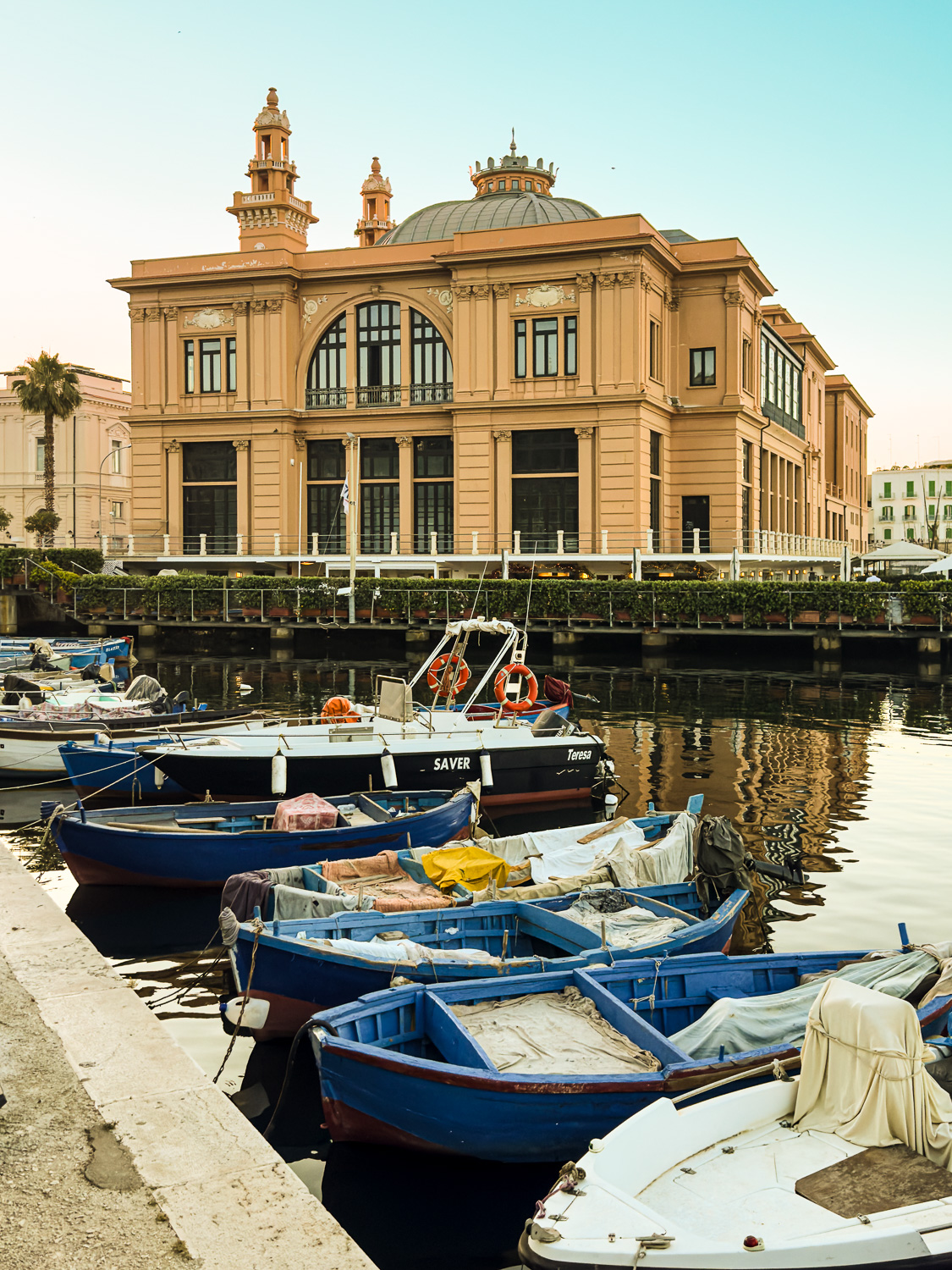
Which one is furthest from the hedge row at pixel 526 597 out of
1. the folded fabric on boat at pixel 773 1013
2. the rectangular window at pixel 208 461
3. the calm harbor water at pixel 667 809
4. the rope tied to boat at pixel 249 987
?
the folded fabric on boat at pixel 773 1013

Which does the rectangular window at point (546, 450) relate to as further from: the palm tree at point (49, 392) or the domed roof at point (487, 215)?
the palm tree at point (49, 392)

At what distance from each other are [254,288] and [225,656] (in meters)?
23.9

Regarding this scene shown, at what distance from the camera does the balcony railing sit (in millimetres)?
62750

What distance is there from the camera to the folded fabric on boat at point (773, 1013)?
924cm

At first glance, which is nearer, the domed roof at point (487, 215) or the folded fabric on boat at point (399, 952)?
the folded fabric on boat at point (399, 952)

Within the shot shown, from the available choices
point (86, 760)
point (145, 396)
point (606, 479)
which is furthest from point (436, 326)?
point (86, 760)

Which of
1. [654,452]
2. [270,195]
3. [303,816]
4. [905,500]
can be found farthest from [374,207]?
[905,500]

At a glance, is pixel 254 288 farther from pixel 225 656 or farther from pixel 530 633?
pixel 530 633

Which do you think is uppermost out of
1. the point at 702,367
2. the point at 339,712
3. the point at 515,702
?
the point at 702,367

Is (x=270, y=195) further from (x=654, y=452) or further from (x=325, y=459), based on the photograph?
(x=654, y=452)

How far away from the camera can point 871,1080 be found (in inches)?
293

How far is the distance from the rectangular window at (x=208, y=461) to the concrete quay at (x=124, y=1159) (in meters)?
59.1

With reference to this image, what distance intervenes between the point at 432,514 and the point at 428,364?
8410 mm

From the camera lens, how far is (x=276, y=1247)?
595cm
